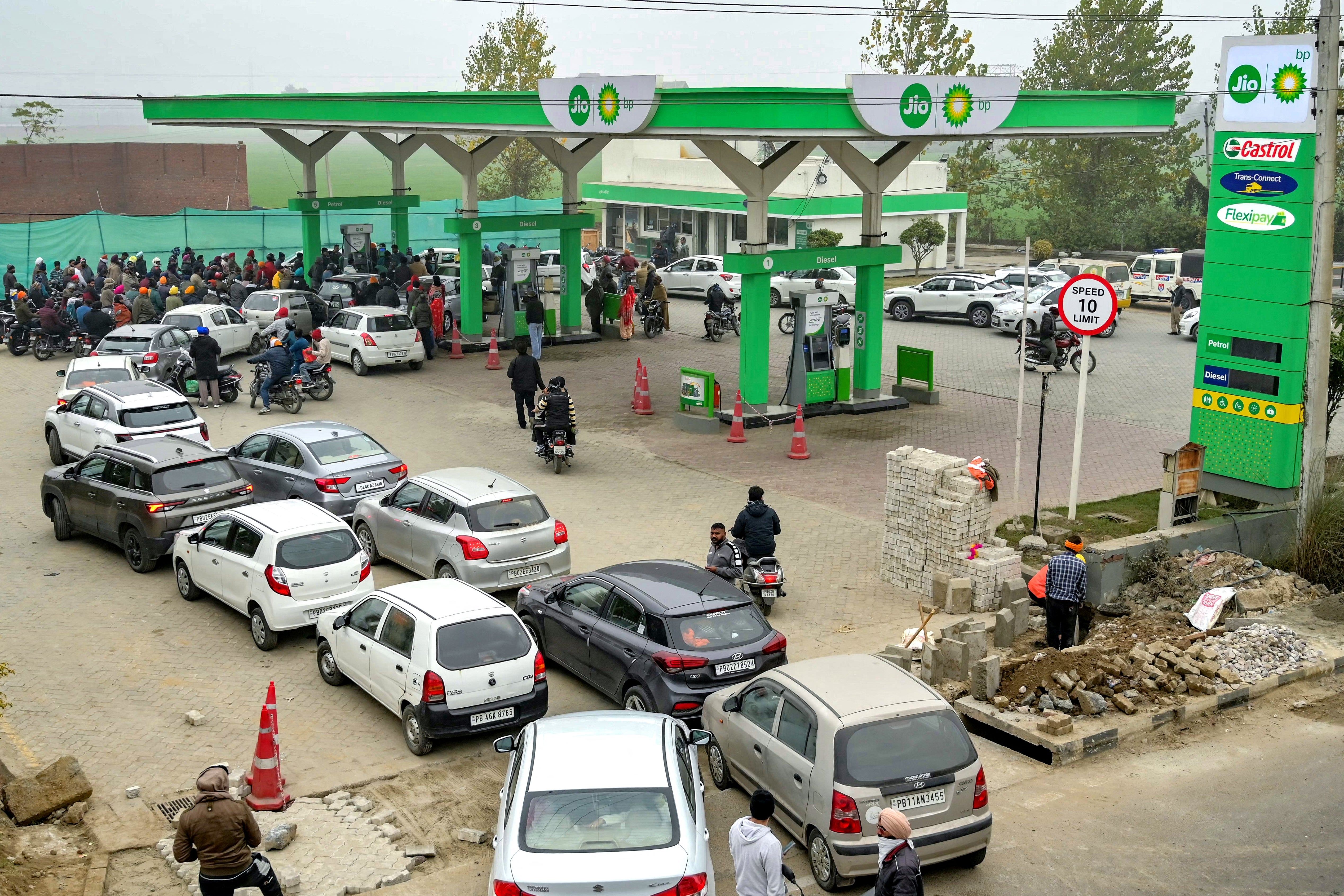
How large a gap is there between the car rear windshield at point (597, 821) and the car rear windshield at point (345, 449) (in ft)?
34.4

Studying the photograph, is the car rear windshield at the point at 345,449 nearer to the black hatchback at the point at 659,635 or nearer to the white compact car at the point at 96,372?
the black hatchback at the point at 659,635

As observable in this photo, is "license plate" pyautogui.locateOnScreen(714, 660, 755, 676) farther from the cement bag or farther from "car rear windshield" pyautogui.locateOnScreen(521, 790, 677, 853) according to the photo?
the cement bag

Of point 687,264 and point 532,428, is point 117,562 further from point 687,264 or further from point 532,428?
point 687,264

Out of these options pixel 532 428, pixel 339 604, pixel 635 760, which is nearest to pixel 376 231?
pixel 532 428

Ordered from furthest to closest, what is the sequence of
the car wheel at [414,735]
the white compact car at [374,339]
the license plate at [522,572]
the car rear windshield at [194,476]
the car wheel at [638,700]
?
the white compact car at [374,339], the car rear windshield at [194,476], the license plate at [522,572], the car wheel at [638,700], the car wheel at [414,735]

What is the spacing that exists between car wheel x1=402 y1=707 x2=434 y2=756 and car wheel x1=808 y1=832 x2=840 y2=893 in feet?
12.2

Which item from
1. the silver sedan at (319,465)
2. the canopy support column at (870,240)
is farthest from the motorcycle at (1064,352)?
the silver sedan at (319,465)

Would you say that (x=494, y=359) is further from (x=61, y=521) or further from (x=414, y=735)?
(x=414, y=735)

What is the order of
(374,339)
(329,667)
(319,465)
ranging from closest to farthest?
(329,667), (319,465), (374,339)

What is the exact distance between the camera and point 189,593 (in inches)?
600

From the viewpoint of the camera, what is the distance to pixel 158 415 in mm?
20516

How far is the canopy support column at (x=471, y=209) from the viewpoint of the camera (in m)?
31.2

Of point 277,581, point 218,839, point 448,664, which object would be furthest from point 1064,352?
point 218,839

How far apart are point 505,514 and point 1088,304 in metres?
8.16
